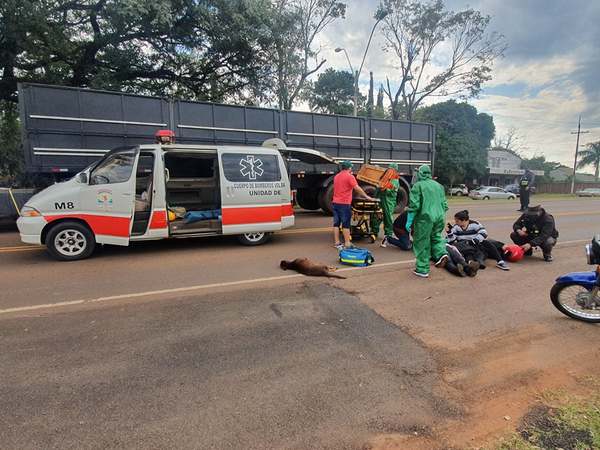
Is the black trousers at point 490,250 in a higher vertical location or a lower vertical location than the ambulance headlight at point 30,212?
lower

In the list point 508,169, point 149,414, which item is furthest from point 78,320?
point 508,169

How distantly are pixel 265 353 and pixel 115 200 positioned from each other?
430cm

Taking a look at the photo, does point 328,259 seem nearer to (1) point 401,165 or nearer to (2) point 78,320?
(2) point 78,320

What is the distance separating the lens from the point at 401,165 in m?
12.6

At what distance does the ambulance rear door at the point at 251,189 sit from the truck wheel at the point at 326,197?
3864 millimetres

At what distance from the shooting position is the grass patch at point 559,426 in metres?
2.07

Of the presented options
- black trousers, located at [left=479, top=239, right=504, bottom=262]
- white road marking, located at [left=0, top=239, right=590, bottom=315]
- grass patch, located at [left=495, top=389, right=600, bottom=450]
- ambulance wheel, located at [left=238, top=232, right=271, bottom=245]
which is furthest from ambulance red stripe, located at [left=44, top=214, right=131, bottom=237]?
black trousers, located at [left=479, top=239, right=504, bottom=262]

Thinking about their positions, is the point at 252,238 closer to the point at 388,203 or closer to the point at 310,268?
the point at 310,268

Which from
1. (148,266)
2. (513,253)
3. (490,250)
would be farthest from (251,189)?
(513,253)

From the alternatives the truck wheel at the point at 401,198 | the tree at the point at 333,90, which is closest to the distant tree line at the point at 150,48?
the truck wheel at the point at 401,198

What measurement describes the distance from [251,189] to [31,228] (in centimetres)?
363

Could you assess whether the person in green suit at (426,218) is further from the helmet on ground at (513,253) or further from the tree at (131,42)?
the tree at (131,42)

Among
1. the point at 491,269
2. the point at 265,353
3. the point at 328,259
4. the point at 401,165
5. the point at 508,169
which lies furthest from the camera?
the point at 508,169

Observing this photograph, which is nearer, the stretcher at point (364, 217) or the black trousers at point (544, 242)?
the black trousers at point (544, 242)
